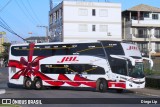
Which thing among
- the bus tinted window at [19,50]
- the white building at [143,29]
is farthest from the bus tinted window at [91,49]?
the white building at [143,29]

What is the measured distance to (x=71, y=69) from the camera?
29.8m

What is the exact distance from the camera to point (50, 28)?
85.9 m

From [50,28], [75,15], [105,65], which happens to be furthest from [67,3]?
[105,65]

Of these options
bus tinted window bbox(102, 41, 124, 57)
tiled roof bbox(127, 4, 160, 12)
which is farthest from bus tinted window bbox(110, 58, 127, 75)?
tiled roof bbox(127, 4, 160, 12)

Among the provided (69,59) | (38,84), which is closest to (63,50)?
(69,59)

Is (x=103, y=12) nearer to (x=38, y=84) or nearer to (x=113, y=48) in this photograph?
(x=38, y=84)

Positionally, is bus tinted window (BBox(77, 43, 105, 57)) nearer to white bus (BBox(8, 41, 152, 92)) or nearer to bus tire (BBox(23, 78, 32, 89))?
white bus (BBox(8, 41, 152, 92))

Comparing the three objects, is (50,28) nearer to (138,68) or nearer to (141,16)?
(141,16)

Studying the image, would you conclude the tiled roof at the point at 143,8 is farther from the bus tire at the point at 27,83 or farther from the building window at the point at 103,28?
the bus tire at the point at 27,83

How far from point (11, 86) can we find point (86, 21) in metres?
39.9

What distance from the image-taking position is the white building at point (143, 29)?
77.9 metres

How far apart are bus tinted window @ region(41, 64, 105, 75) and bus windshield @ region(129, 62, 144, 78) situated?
195 cm

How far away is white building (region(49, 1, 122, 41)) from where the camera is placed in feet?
240

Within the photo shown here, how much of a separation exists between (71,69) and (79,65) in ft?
2.58
